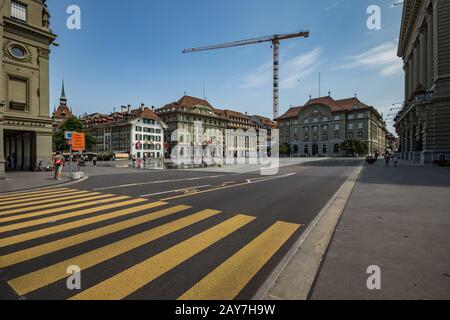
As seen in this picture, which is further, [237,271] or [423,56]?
[423,56]

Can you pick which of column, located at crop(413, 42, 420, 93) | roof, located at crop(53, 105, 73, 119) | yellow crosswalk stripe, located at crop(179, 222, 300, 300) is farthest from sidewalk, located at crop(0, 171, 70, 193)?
roof, located at crop(53, 105, 73, 119)

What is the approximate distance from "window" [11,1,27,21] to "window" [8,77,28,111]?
6.14 metres

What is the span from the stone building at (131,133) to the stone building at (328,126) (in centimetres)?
6609

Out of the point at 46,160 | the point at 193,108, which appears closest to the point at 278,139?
the point at 193,108

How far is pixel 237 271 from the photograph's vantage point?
3656mm

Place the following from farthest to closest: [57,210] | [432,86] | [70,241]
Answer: [432,86], [57,210], [70,241]

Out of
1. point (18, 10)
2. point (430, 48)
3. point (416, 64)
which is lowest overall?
point (18, 10)

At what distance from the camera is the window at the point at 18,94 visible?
2256 cm

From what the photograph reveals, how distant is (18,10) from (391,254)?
1338 inches

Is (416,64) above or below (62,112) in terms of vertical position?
below

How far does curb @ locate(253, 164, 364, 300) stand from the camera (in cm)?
303

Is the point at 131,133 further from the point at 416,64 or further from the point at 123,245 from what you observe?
the point at 123,245

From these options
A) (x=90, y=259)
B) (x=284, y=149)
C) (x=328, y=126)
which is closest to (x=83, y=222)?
(x=90, y=259)
